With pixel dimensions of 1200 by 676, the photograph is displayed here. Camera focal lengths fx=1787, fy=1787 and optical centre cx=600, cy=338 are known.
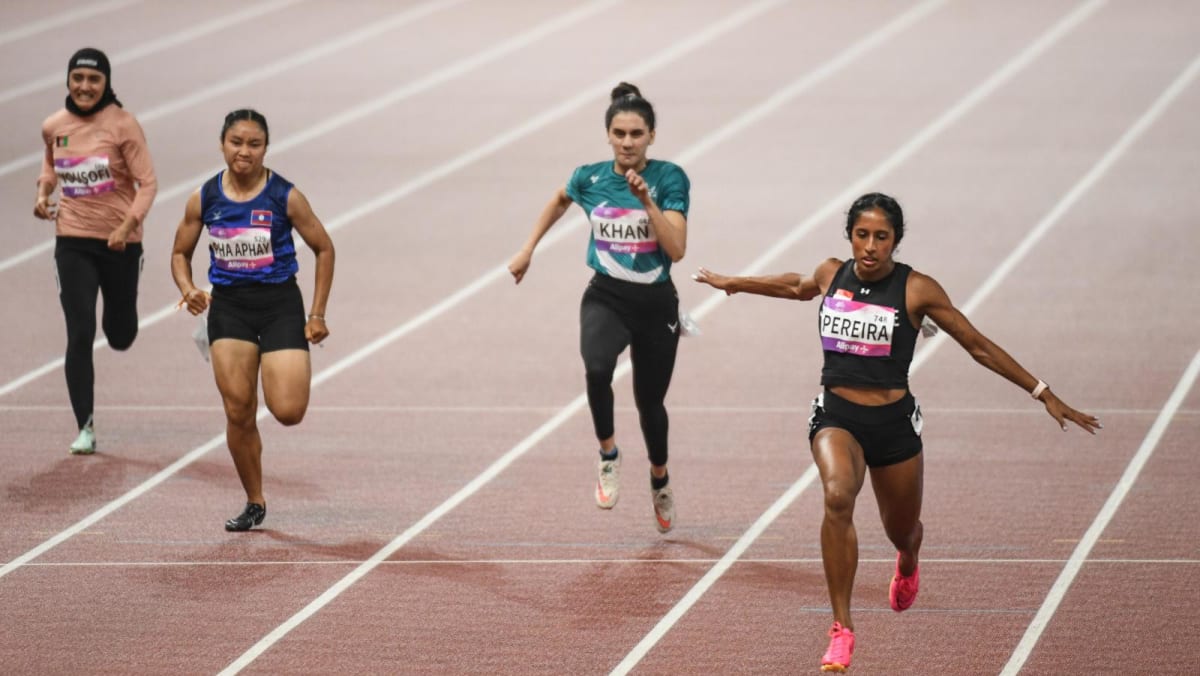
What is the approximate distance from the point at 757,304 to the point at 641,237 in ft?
18.1

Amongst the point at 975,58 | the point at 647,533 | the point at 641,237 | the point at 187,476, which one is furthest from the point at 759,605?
the point at 975,58

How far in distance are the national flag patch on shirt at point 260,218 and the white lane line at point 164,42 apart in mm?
11468

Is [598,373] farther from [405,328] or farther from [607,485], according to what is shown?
[405,328]

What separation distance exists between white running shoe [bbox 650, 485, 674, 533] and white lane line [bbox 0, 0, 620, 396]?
4900 mm

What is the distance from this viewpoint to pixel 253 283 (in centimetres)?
784

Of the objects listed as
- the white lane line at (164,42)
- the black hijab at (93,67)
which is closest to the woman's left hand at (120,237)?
the black hijab at (93,67)

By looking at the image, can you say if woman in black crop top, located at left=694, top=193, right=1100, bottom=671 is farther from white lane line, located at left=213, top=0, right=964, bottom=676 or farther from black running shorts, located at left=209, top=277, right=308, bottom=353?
black running shorts, located at left=209, top=277, right=308, bottom=353

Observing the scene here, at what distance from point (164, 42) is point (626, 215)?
13.6m

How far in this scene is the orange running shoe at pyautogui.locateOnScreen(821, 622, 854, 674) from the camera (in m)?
5.78

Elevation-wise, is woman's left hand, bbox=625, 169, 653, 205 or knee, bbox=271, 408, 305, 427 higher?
woman's left hand, bbox=625, 169, 653, 205

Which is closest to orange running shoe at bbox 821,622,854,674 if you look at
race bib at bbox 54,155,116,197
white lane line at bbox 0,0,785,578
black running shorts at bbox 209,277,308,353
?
black running shorts at bbox 209,277,308,353

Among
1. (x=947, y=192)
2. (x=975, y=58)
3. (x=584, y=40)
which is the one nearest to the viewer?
(x=947, y=192)

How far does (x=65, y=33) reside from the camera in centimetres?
2017

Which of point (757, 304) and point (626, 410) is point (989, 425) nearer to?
point (626, 410)
